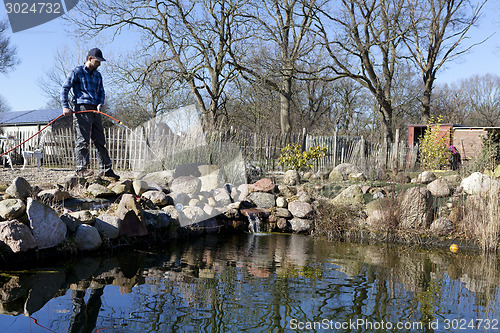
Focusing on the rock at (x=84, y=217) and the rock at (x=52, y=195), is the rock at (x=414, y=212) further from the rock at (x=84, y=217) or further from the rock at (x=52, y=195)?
the rock at (x=52, y=195)

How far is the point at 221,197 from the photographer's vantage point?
8.52 metres

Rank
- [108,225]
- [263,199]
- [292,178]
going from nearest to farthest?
[108,225]
[263,199]
[292,178]

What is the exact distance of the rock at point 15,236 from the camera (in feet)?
15.6

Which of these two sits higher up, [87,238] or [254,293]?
[87,238]

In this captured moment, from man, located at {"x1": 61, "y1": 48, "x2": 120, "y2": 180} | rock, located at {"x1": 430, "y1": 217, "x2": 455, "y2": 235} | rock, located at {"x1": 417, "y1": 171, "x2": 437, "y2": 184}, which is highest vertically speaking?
man, located at {"x1": 61, "y1": 48, "x2": 120, "y2": 180}

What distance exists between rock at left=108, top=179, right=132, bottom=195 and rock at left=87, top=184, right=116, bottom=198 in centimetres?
13

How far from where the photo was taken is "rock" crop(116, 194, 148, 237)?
240 inches

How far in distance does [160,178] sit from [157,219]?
71.7 inches

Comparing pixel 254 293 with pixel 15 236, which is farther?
pixel 15 236

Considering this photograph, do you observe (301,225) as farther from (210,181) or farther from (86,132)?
(86,132)

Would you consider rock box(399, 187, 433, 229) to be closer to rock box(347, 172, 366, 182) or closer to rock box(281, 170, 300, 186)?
rock box(281, 170, 300, 186)

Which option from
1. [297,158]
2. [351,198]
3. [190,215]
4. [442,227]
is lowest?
[442,227]

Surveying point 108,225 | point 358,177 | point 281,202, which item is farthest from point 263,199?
point 108,225

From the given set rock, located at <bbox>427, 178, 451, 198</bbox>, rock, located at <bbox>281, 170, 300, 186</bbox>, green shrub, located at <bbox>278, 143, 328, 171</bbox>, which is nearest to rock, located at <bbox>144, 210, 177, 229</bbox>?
rock, located at <bbox>281, 170, 300, 186</bbox>
